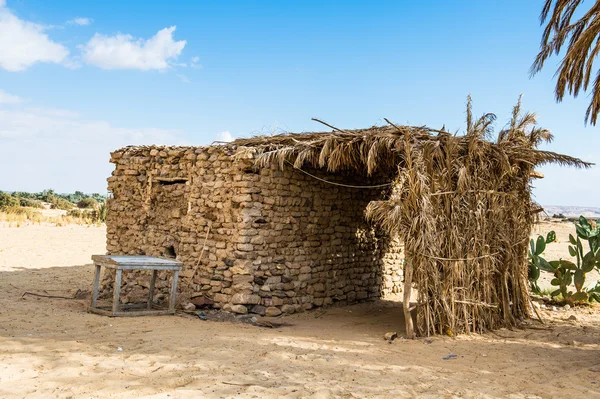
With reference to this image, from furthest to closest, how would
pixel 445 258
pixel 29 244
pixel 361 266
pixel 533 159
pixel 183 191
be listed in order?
pixel 29 244
pixel 361 266
pixel 183 191
pixel 533 159
pixel 445 258

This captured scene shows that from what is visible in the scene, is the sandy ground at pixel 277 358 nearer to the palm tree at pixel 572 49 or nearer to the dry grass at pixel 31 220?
the palm tree at pixel 572 49

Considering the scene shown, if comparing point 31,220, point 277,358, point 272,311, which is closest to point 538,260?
point 272,311

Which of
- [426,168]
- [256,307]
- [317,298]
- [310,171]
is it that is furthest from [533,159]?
[256,307]

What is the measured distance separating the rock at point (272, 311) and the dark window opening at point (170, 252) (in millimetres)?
1932

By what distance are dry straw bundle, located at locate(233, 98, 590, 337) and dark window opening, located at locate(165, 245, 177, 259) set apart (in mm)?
2180

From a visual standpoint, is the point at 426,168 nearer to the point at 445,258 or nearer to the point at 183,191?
Result: the point at 445,258

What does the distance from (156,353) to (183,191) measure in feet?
12.3

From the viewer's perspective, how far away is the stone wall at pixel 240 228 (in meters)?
8.30

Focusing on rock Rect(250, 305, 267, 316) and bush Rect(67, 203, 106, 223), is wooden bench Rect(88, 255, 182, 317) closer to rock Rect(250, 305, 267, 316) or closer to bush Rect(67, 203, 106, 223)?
rock Rect(250, 305, 267, 316)

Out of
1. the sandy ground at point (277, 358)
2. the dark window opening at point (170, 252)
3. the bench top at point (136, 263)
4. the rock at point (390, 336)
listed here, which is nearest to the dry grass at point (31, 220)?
the sandy ground at point (277, 358)

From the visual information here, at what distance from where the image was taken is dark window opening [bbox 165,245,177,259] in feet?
30.0

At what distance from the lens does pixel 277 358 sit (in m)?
5.85

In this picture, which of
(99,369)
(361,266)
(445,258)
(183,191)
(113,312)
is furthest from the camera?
(361,266)

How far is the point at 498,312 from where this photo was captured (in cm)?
792
